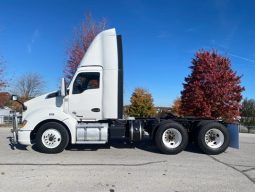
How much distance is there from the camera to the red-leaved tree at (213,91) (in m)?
29.3

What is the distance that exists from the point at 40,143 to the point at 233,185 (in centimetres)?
601

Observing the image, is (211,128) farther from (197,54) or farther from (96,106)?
(197,54)

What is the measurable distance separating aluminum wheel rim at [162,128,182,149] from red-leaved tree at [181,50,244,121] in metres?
17.8

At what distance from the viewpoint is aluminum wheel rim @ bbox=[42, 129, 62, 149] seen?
10.9m

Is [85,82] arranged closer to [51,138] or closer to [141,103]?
[51,138]

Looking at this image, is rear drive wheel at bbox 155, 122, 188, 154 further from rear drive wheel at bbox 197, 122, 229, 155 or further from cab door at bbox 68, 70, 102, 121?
cab door at bbox 68, 70, 102, 121

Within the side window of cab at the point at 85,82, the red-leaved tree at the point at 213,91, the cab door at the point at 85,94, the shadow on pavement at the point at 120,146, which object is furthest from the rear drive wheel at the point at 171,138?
the red-leaved tree at the point at 213,91

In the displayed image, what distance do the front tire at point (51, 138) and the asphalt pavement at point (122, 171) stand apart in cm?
24

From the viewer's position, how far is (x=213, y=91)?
29.7 m

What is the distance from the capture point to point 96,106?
37.7 ft

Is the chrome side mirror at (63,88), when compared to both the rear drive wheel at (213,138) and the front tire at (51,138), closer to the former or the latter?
the front tire at (51,138)

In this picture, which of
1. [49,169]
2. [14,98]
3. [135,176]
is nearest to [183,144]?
[135,176]

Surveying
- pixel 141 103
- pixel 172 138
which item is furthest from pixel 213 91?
A: pixel 172 138

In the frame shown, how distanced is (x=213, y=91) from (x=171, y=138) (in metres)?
19.3
